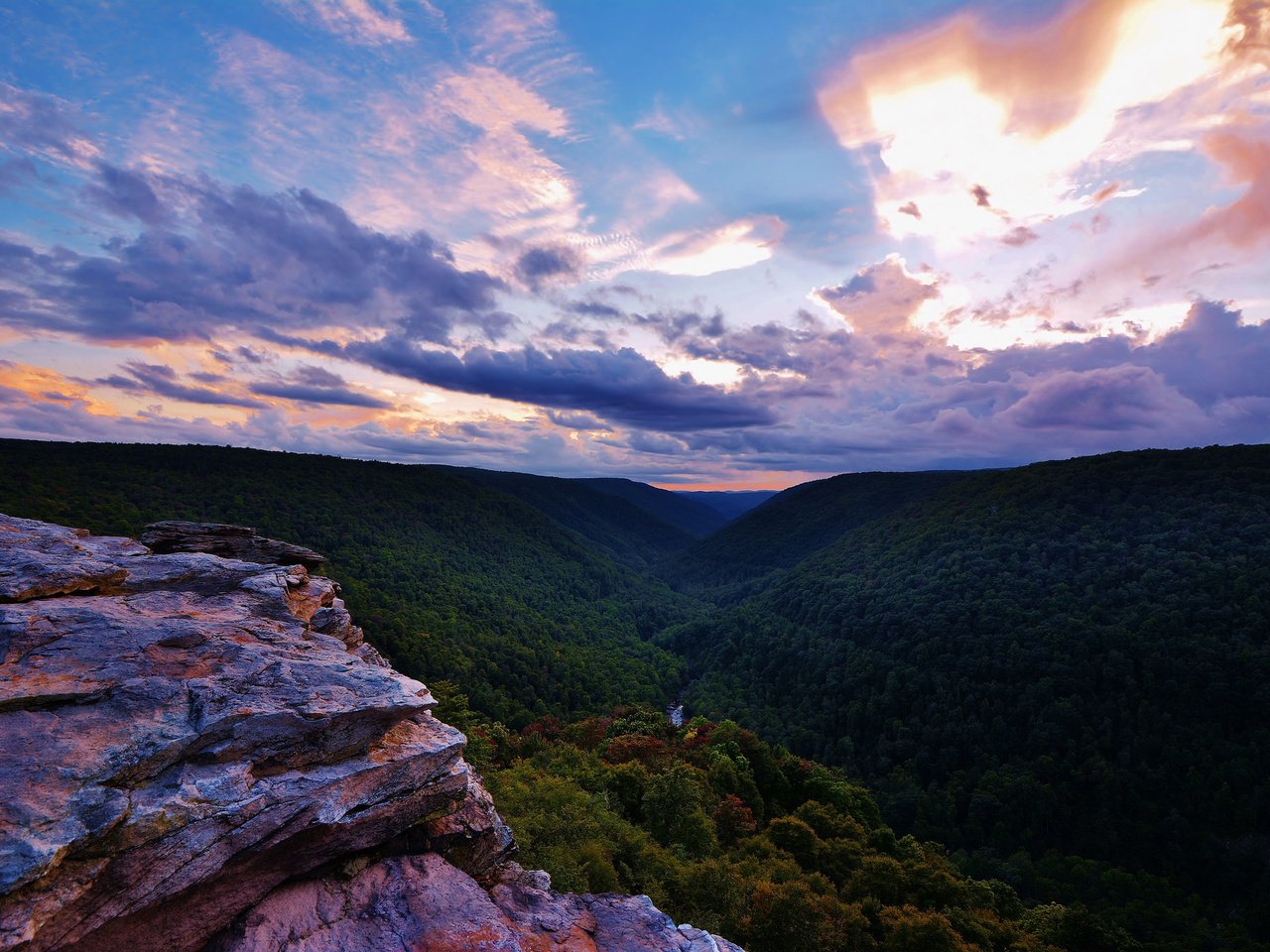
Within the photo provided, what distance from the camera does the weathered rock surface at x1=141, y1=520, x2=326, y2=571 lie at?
83.0 ft

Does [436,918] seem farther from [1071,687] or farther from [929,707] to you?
[1071,687]

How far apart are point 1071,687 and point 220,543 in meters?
155

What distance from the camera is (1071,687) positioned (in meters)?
116

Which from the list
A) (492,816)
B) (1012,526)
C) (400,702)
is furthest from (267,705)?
(1012,526)

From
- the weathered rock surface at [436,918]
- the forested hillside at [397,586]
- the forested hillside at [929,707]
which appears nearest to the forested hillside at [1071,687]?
the forested hillside at [929,707]

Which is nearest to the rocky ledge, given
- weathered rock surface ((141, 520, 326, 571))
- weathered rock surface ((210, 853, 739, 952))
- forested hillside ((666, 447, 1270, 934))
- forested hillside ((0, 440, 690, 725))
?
weathered rock surface ((210, 853, 739, 952))

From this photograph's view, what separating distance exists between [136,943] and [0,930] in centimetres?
349

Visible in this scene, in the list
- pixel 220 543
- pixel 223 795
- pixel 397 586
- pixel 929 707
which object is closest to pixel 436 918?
pixel 223 795

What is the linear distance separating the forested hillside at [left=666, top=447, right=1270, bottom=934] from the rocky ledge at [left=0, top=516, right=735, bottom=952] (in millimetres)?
112993

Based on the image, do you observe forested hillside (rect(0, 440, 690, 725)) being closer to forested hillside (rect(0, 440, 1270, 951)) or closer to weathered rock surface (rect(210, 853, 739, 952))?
forested hillside (rect(0, 440, 1270, 951))

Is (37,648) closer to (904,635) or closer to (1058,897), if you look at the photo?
(1058,897)

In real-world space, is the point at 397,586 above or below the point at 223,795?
below

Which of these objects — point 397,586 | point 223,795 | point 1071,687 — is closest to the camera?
point 223,795

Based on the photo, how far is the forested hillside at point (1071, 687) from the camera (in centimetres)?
9400
